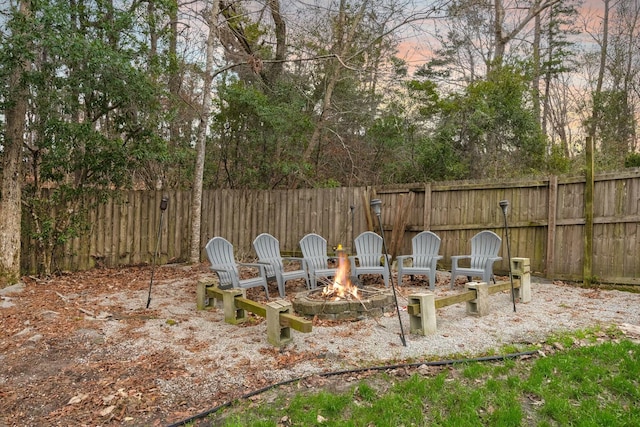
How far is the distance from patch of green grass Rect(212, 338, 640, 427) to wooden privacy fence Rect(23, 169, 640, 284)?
311 centimetres

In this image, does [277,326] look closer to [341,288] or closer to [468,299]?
[341,288]

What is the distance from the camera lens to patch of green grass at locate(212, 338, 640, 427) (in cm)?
234

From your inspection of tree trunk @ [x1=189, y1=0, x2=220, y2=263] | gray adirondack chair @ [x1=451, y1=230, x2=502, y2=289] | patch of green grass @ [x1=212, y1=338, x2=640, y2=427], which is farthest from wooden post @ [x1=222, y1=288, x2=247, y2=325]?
tree trunk @ [x1=189, y1=0, x2=220, y2=263]

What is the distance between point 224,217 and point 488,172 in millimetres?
5975

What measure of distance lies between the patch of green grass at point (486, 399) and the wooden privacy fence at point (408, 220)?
311cm

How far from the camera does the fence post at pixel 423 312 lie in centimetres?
368

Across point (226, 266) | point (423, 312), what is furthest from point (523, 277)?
point (226, 266)

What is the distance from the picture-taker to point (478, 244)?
18.9 feet

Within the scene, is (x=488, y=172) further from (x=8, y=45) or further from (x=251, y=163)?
(x=8, y=45)

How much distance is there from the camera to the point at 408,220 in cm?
732

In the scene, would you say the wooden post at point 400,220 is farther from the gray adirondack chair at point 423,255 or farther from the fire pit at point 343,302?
the fire pit at point 343,302

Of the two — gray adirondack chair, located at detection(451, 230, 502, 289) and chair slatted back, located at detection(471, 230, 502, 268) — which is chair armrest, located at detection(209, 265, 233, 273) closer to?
gray adirondack chair, located at detection(451, 230, 502, 289)

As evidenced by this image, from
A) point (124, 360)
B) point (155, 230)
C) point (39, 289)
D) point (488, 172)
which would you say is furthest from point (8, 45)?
point (488, 172)

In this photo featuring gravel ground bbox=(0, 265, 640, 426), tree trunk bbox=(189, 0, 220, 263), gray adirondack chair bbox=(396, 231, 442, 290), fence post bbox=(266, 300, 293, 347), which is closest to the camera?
gravel ground bbox=(0, 265, 640, 426)
